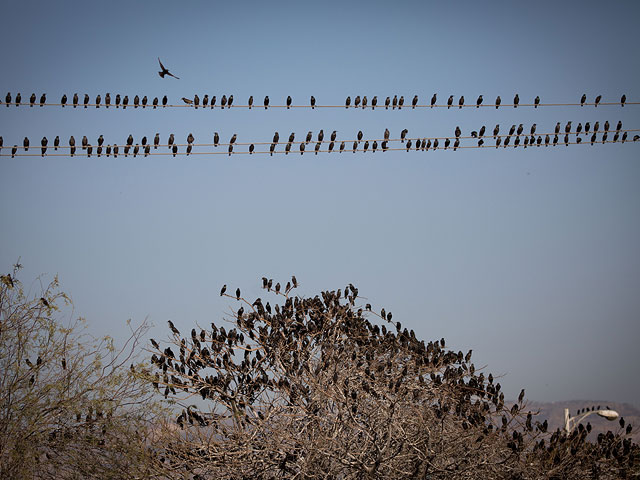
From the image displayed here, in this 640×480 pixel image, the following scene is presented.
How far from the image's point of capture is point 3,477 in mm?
14523

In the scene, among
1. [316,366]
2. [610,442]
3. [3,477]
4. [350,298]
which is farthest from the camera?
[350,298]

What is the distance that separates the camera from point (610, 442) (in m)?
16.8

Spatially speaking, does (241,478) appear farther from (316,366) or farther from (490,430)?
(490,430)

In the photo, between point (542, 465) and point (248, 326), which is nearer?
point (542, 465)

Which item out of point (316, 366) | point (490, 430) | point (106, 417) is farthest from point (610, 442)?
point (106, 417)

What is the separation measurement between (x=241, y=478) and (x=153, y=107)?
32.8 feet

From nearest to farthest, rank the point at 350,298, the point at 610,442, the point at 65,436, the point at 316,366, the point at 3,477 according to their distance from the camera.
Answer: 1. the point at 3,477
2. the point at 65,436
3. the point at 610,442
4. the point at 316,366
5. the point at 350,298

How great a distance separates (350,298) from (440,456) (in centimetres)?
554

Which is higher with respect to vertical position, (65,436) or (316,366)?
(316,366)

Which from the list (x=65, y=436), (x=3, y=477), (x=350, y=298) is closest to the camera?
(x=3, y=477)

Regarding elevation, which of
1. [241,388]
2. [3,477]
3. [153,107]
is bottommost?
[3,477]

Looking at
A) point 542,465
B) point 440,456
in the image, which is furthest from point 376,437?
point 542,465

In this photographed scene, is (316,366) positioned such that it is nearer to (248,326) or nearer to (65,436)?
(248,326)

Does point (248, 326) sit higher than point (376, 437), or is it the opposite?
point (248, 326)
